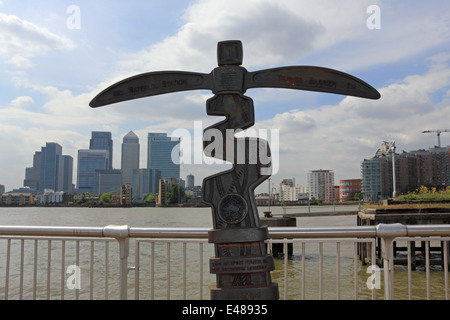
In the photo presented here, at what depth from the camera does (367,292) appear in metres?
12.5

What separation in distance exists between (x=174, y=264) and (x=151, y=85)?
17.1 meters

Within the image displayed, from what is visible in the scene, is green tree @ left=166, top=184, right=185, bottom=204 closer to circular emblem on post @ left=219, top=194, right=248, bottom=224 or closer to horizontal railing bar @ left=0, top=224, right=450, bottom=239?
horizontal railing bar @ left=0, top=224, right=450, bottom=239

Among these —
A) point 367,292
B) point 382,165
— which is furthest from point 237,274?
point 382,165

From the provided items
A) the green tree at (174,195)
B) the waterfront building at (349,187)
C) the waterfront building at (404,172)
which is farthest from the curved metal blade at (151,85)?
the waterfront building at (349,187)

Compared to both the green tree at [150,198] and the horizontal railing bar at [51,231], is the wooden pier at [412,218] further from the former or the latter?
the green tree at [150,198]

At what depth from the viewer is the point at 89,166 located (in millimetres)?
144750

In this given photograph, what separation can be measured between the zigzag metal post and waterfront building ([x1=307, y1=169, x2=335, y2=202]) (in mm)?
145169

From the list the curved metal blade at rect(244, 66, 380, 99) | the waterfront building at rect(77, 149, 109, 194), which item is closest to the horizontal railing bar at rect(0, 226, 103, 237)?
the curved metal blade at rect(244, 66, 380, 99)

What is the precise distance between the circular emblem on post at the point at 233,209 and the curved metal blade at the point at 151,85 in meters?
1.00

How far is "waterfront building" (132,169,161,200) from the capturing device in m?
104

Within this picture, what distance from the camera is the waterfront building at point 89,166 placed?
455 feet

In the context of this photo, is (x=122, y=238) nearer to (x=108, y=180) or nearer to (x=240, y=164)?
(x=240, y=164)

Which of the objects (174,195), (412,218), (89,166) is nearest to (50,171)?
(89,166)
